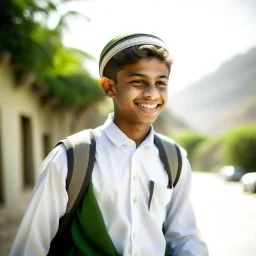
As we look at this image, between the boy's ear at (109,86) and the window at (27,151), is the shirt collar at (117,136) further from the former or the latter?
the window at (27,151)

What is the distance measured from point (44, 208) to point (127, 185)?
36 centimetres

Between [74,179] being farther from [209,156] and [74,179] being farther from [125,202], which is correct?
[209,156]

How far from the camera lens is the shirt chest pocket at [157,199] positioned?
5.98 feet

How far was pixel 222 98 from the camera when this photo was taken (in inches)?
5172

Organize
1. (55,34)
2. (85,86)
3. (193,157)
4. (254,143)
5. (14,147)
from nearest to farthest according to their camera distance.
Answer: (55,34)
(14,147)
(85,86)
(254,143)
(193,157)

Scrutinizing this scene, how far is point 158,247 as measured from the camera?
1.81 metres

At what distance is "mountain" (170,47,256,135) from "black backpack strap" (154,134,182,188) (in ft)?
321

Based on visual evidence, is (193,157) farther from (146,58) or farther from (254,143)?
(146,58)

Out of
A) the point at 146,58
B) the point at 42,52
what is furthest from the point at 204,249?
the point at 42,52

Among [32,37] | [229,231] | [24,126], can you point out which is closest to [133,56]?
[229,231]

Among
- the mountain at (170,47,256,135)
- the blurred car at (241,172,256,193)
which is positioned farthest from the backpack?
the mountain at (170,47,256,135)

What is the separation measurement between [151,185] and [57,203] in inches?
16.5

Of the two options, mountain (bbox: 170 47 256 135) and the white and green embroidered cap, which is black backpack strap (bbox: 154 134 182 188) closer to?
the white and green embroidered cap

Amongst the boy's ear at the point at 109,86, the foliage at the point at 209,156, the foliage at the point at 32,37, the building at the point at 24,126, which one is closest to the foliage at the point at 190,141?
the foliage at the point at 209,156
